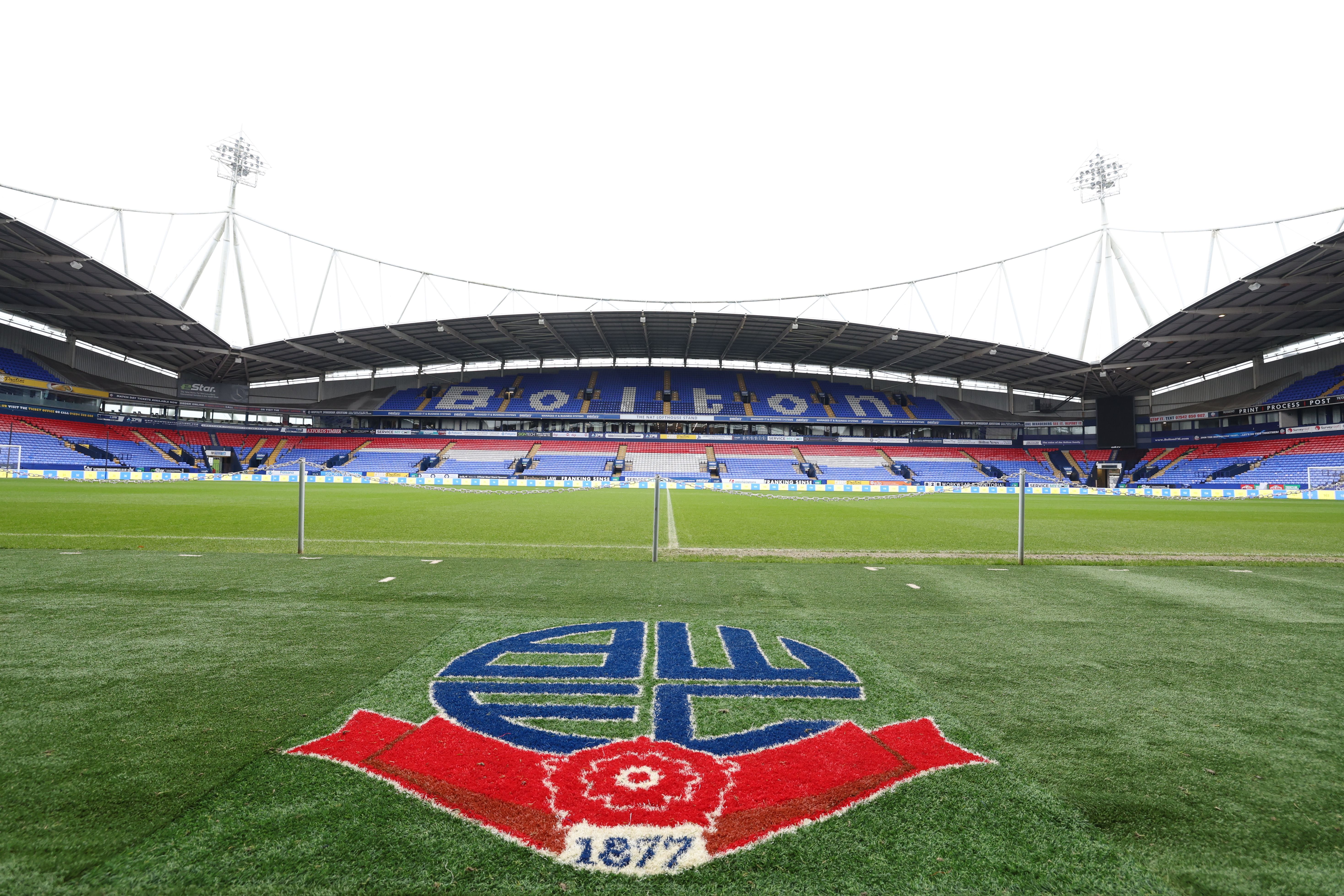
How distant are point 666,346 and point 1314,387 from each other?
4965 cm

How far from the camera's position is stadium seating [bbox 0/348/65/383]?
39.8m

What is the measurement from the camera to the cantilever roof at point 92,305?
29.7 meters

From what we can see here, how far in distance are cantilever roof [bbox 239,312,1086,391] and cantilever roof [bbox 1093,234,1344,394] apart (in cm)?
461

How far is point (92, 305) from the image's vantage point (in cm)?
3678

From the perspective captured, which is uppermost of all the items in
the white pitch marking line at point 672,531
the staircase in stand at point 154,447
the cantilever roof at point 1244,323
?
the cantilever roof at point 1244,323

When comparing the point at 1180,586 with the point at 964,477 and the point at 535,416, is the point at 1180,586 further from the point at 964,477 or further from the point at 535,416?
the point at 535,416

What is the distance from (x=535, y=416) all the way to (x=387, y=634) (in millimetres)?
53728

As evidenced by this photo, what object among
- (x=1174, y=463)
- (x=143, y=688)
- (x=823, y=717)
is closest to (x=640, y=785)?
(x=823, y=717)

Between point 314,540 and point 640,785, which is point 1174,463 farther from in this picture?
point 640,785

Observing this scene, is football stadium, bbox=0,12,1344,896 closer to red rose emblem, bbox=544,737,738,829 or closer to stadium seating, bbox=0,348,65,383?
red rose emblem, bbox=544,737,738,829

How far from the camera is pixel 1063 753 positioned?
2496mm

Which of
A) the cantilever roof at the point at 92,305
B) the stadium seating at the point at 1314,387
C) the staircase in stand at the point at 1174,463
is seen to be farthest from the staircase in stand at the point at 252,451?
the stadium seating at the point at 1314,387

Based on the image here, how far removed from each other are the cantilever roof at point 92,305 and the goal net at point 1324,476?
7043 cm

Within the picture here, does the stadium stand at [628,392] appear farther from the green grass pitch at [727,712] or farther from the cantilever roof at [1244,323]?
the green grass pitch at [727,712]
